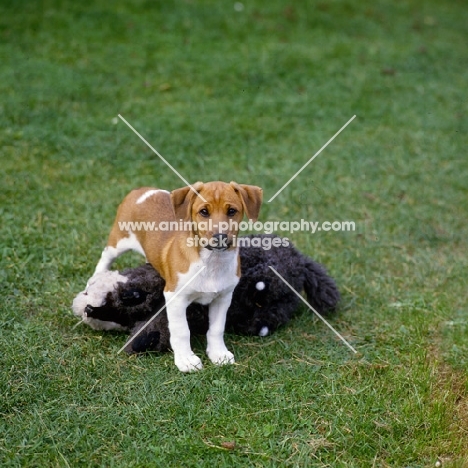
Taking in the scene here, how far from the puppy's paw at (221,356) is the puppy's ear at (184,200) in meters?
0.99

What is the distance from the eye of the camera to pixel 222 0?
12977 millimetres

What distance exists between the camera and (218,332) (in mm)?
4938

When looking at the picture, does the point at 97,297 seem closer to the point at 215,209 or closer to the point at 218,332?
the point at 218,332

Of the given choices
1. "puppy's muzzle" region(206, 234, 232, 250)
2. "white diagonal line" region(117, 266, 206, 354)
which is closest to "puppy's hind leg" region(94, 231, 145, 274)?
"white diagonal line" region(117, 266, 206, 354)

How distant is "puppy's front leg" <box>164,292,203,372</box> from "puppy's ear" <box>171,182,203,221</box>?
1.82 ft

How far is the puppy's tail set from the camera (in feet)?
18.3

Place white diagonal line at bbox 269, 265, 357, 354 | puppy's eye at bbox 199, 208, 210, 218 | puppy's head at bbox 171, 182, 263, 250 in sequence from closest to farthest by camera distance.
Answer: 1. puppy's head at bbox 171, 182, 263, 250
2. puppy's eye at bbox 199, 208, 210, 218
3. white diagonal line at bbox 269, 265, 357, 354

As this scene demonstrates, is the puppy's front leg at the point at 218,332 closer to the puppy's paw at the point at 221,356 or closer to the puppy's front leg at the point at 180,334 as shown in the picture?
the puppy's paw at the point at 221,356

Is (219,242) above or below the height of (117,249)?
above

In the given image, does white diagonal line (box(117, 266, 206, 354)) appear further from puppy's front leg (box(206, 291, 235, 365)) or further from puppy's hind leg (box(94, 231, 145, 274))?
puppy's hind leg (box(94, 231, 145, 274))

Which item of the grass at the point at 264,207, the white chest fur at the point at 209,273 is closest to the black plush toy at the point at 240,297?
the grass at the point at 264,207

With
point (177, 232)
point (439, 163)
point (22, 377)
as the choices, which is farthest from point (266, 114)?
point (22, 377)

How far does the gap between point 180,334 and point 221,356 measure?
35cm

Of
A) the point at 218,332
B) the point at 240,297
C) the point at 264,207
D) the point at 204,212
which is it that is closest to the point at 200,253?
the point at 204,212
